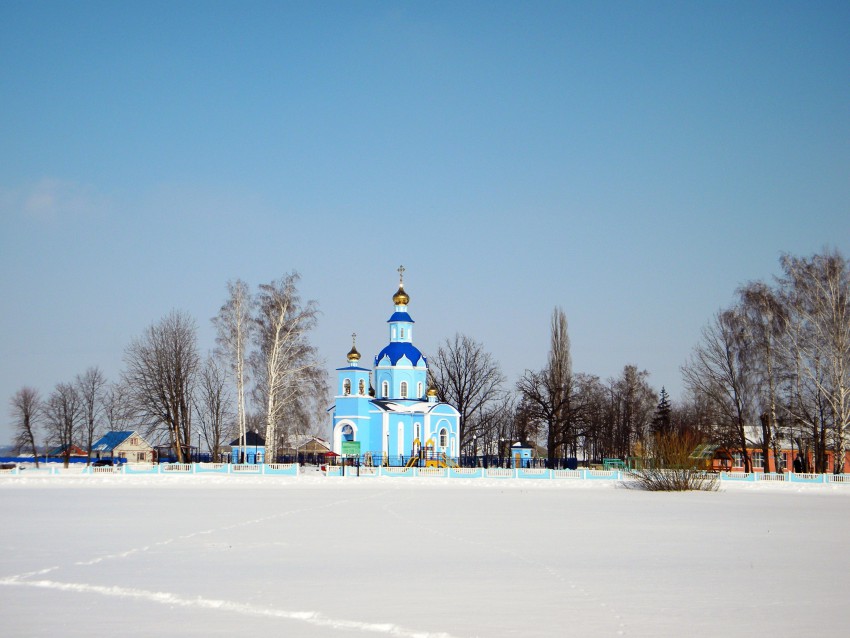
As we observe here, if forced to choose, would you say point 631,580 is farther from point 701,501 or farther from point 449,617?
point 701,501

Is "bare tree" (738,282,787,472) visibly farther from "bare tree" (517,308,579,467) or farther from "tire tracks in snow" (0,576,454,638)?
"tire tracks in snow" (0,576,454,638)

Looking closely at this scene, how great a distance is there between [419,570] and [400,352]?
51.5m

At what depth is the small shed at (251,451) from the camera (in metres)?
52.2

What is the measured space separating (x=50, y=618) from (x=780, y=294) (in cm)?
3959

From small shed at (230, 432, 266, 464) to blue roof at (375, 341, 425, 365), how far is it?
34.0 ft

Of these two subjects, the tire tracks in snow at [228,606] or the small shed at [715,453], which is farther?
the small shed at [715,453]

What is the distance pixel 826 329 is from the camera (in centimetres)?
4056

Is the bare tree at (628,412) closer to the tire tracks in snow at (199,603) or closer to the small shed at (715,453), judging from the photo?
the small shed at (715,453)

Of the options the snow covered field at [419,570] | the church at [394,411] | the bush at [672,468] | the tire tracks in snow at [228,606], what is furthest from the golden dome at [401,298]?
the tire tracks in snow at [228,606]

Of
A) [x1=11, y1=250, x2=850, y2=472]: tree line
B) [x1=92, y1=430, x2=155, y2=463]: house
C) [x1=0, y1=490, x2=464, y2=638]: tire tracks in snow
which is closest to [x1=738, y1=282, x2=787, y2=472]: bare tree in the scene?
[x1=11, y1=250, x2=850, y2=472]: tree line

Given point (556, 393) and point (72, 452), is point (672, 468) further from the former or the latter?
point (72, 452)

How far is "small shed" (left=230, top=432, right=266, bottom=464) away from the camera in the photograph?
5222 cm

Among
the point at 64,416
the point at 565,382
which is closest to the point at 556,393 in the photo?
the point at 565,382

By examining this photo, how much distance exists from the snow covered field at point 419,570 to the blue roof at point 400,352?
3942 centimetres
